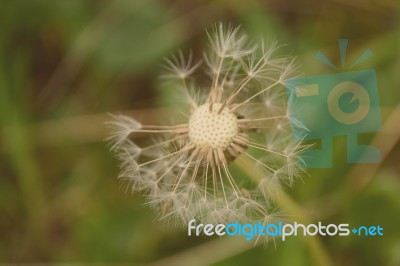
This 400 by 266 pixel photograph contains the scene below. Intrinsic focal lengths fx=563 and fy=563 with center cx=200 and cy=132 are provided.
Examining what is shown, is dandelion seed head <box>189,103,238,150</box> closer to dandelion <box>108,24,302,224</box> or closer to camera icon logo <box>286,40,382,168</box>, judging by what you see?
dandelion <box>108,24,302,224</box>

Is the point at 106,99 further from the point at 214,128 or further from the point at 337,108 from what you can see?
the point at 214,128

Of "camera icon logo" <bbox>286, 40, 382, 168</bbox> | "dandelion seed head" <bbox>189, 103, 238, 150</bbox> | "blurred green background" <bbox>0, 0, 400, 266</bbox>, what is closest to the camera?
"dandelion seed head" <bbox>189, 103, 238, 150</bbox>

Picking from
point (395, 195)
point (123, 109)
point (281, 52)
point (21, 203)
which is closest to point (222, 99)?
point (281, 52)

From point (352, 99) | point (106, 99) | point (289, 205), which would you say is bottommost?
point (289, 205)

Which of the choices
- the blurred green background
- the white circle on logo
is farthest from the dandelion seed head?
the blurred green background

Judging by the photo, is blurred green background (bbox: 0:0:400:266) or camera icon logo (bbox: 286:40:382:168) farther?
blurred green background (bbox: 0:0:400:266)

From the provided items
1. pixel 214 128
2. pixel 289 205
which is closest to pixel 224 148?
pixel 214 128

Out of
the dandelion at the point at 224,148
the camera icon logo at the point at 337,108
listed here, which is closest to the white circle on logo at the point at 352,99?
the camera icon logo at the point at 337,108
